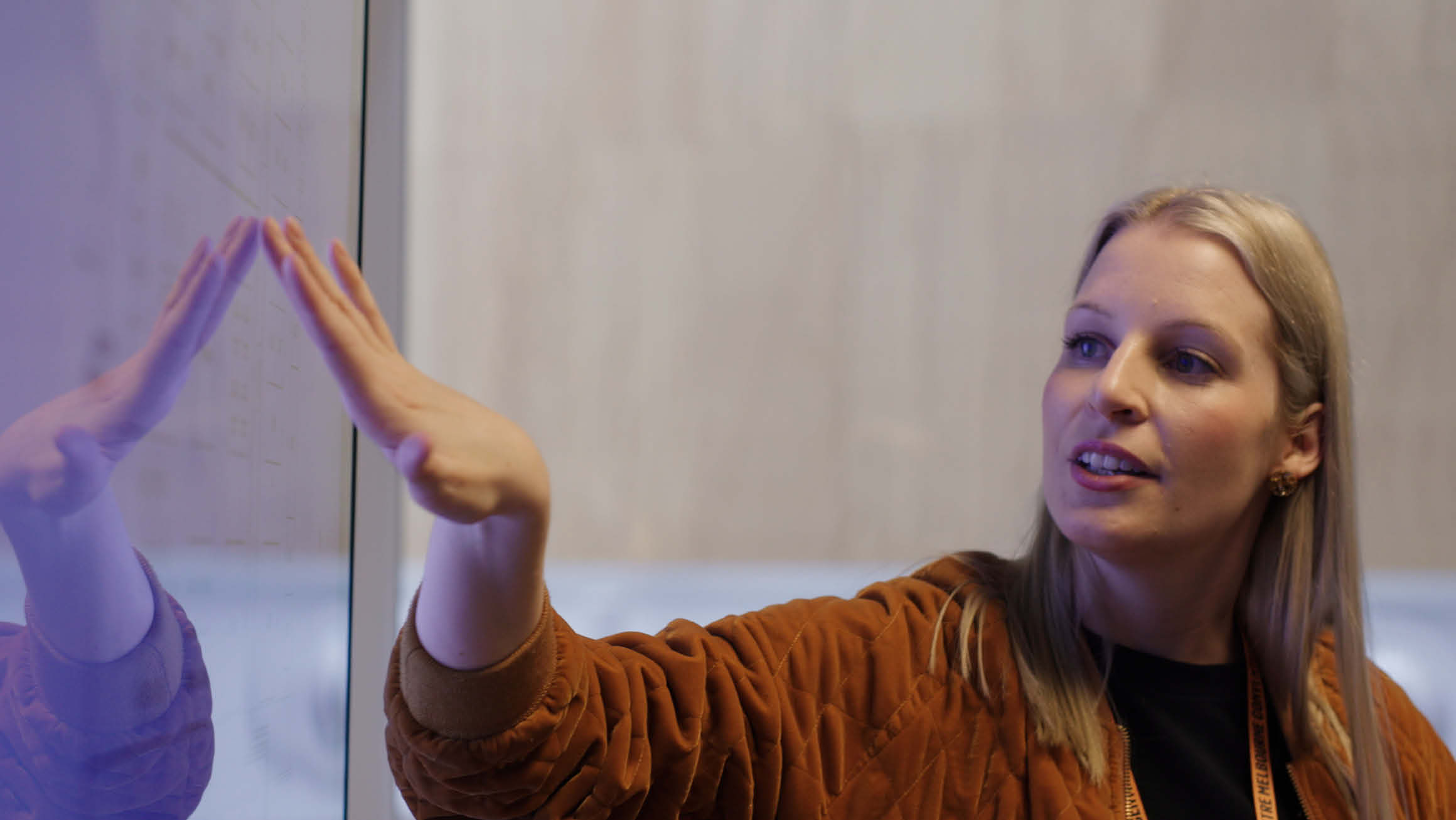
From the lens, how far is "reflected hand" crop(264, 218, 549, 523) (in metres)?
0.45

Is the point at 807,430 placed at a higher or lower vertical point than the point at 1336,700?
higher

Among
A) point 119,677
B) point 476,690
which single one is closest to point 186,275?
point 119,677

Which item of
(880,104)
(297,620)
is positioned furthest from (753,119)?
(297,620)

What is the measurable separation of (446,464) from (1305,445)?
75 cm

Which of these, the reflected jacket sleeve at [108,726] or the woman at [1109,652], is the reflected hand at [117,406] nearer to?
the reflected jacket sleeve at [108,726]

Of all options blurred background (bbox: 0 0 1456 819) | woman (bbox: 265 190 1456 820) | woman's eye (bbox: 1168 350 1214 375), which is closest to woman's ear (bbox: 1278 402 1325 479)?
woman (bbox: 265 190 1456 820)

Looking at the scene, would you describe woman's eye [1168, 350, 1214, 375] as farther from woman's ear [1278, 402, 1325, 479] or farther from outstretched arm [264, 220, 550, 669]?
outstretched arm [264, 220, 550, 669]

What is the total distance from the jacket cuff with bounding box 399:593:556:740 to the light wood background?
716 millimetres

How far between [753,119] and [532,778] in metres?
0.94

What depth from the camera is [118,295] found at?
384 millimetres

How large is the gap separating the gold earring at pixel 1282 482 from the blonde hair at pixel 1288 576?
0.03m

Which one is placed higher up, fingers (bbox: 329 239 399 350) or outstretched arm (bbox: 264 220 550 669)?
fingers (bbox: 329 239 399 350)

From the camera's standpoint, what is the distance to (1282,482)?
2.99 ft

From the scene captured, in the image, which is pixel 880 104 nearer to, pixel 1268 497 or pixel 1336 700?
pixel 1268 497
